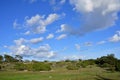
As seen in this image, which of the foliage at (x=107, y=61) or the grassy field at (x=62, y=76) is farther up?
the foliage at (x=107, y=61)

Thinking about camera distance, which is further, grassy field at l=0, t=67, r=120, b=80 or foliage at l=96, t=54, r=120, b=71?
foliage at l=96, t=54, r=120, b=71

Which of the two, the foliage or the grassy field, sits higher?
the foliage

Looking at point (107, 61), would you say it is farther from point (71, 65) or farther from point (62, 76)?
point (62, 76)

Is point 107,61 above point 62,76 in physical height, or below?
above

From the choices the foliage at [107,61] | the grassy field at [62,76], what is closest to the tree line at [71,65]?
the foliage at [107,61]

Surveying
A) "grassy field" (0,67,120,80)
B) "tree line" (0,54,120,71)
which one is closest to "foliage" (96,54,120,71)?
"tree line" (0,54,120,71)

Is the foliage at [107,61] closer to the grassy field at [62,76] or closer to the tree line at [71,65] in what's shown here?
the tree line at [71,65]

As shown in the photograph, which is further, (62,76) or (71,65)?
(71,65)

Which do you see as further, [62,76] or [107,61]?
[107,61]

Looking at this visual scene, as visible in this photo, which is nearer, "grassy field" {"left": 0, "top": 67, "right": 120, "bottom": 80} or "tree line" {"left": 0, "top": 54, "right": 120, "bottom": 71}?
"grassy field" {"left": 0, "top": 67, "right": 120, "bottom": 80}

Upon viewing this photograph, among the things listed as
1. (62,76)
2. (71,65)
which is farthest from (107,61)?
(62,76)

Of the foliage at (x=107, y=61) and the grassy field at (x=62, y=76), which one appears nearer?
the grassy field at (x=62, y=76)

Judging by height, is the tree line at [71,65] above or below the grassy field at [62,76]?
above

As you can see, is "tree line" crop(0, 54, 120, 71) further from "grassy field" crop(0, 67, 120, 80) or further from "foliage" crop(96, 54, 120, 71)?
"grassy field" crop(0, 67, 120, 80)
